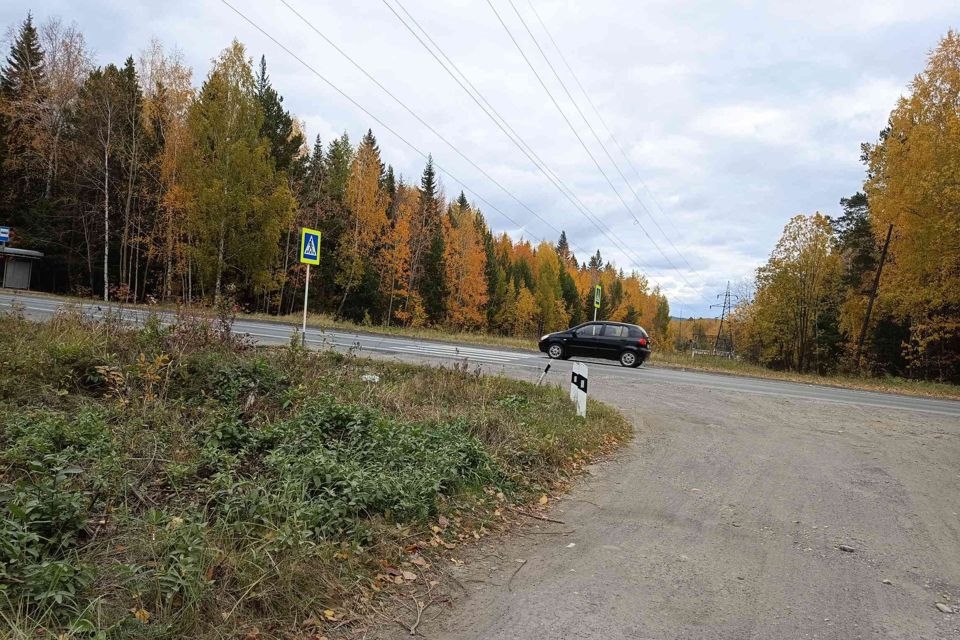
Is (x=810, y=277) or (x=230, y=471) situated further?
(x=810, y=277)

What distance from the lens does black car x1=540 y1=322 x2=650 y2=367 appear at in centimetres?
2055

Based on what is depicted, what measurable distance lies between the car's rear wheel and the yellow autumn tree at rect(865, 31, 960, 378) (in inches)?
542

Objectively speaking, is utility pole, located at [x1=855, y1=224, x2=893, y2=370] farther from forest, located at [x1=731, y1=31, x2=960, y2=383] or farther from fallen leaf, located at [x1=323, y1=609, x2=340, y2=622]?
fallen leaf, located at [x1=323, y1=609, x2=340, y2=622]

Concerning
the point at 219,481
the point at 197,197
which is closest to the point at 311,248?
the point at 219,481

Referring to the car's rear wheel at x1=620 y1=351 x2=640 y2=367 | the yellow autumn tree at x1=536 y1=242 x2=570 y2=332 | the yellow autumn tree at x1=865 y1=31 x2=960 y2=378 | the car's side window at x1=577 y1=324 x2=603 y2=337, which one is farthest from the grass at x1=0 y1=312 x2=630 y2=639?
the yellow autumn tree at x1=536 y1=242 x2=570 y2=332

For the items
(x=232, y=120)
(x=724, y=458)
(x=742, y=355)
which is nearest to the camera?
(x=724, y=458)

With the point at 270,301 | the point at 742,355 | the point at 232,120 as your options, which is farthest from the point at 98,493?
the point at 742,355

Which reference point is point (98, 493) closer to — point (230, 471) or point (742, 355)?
point (230, 471)

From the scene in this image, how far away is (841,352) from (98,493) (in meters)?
49.1

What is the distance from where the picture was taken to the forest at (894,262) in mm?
22312

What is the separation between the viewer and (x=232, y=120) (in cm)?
2830

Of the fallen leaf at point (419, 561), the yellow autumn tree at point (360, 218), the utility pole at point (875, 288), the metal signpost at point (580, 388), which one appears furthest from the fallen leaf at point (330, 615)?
the yellow autumn tree at point (360, 218)

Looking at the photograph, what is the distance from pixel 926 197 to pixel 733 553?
25.3 m

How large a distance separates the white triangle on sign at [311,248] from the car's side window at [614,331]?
11.7 m
